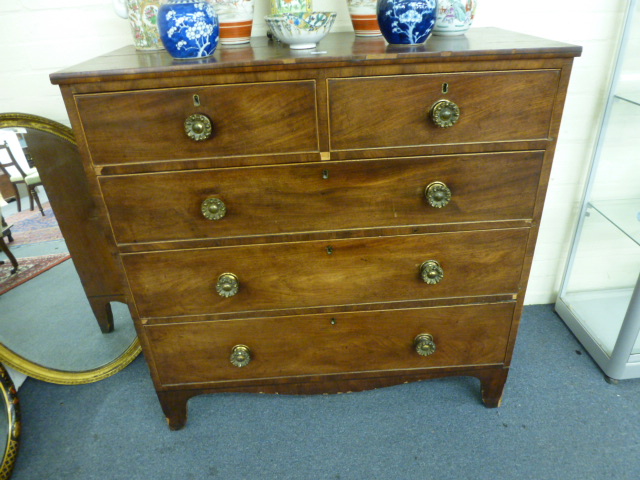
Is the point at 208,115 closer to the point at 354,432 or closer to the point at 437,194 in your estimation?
the point at 437,194

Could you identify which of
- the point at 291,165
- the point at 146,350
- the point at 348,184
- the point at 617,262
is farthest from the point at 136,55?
the point at 617,262

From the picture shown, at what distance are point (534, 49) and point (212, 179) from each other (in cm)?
76

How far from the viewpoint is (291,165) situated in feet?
3.39

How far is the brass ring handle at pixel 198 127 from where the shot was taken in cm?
96

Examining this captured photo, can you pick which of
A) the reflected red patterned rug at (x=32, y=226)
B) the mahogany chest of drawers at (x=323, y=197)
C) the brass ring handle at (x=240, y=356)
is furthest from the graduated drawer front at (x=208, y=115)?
the reflected red patterned rug at (x=32, y=226)

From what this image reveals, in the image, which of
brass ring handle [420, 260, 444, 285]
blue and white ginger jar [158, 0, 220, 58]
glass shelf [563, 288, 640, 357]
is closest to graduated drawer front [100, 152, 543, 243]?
brass ring handle [420, 260, 444, 285]

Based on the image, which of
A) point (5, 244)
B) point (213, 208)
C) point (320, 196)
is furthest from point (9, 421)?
point (320, 196)

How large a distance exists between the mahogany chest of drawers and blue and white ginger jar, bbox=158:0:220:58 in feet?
0.17

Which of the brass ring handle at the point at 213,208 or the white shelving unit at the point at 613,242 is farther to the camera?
the white shelving unit at the point at 613,242

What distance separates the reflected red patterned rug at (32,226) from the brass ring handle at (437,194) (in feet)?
4.22

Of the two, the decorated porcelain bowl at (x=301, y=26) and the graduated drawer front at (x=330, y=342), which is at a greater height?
the decorated porcelain bowl at (x=301, y=26)

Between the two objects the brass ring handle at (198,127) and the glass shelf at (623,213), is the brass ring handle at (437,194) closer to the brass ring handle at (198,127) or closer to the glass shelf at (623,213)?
the brass ring handle at (198,127)

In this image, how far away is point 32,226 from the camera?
1533mm

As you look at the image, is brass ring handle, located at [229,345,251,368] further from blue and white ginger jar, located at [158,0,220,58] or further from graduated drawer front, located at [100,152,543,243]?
blue and white ginger jar, located at [158,0,220,58]
